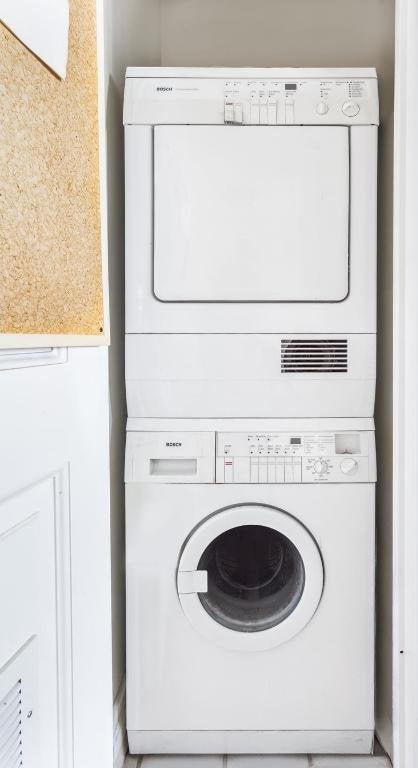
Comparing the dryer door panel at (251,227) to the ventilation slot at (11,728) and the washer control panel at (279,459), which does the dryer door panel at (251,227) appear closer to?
the washer control panel at (279,459)

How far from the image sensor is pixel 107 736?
0.84 metres

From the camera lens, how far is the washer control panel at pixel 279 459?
1.64 meters

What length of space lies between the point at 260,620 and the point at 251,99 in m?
1.38

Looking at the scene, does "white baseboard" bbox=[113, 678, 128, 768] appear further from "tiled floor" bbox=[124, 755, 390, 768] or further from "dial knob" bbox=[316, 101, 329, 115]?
"dial knob" bbox=[316, 101, 329, 115]

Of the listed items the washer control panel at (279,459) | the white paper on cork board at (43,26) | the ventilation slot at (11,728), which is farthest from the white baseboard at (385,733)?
the white paper on cork board at (43,26)

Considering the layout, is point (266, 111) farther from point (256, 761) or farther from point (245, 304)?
point (256, 761)

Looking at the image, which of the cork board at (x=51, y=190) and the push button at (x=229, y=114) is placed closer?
the cork board at (x=51, y=190)

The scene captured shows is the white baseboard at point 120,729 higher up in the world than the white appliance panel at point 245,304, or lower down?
lower down

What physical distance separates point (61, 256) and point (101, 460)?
29 cm

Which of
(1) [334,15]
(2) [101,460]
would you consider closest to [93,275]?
(2) [101,460]

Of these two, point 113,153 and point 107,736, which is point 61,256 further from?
point 113,153

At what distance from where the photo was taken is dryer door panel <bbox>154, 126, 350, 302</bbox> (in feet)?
5.31

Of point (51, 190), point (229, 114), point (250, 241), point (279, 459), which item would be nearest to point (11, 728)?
point (51, 190)

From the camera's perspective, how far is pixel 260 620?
1674 millimetres
